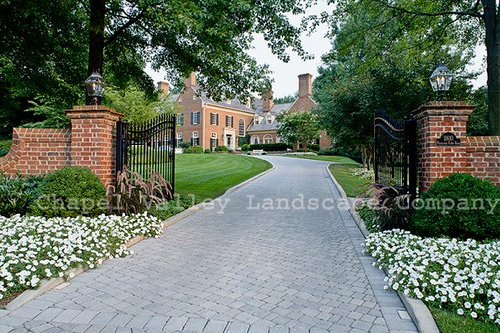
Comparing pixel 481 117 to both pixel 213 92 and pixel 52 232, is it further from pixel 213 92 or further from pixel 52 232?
pixel 52 232

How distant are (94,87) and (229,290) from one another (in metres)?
4.92

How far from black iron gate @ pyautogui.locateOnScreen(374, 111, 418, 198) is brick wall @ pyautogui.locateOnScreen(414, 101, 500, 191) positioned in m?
0.37

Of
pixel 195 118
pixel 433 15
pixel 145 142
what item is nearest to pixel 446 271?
pixel 145 142

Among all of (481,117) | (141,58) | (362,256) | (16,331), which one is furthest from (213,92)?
(481,117)

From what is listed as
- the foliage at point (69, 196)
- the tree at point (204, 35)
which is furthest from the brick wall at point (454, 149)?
the foliage at point (69, 196)

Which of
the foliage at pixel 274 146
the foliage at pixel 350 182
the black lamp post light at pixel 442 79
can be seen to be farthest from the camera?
the foliage at pixel 274 146

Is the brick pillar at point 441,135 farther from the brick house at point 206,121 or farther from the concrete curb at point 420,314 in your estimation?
the brick house at point 206,121

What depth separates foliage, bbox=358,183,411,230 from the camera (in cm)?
574

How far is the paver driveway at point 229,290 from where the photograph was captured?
304 cm

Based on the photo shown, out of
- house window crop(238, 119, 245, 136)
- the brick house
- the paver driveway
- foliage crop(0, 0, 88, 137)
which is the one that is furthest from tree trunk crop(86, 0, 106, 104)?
house window crop(238, 119, 245, 136)

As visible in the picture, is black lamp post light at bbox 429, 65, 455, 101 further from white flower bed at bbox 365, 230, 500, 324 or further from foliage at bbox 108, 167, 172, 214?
foliage at bbox 108, 167, 172, 214

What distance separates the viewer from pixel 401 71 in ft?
47.2

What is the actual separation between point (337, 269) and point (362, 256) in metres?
0.72

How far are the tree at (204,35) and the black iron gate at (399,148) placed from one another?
12.3 feet
